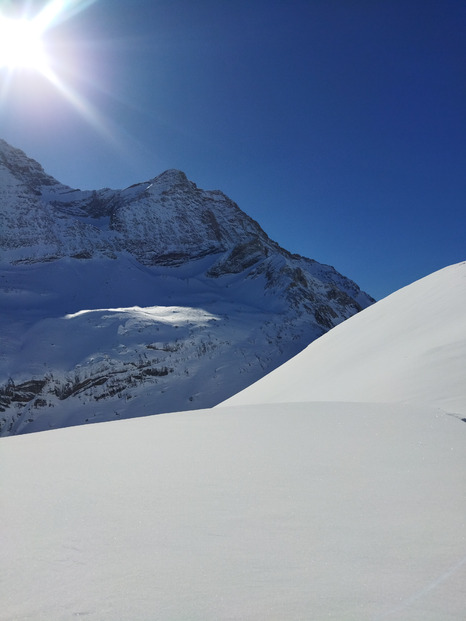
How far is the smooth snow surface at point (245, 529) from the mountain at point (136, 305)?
A: 544 inches

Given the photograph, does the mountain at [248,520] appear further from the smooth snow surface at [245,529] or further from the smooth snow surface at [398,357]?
the smooth snow surface at [398,357]

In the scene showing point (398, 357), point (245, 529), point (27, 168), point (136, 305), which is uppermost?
point (27, 168)

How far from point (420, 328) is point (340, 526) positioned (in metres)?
5.69

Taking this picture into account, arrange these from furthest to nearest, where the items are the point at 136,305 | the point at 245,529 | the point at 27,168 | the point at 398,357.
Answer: the point at 27,168, the point at 136,305, the point at 398,357, the point at 245,529

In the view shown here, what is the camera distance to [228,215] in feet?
226

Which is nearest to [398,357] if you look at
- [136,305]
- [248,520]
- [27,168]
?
[248,520]

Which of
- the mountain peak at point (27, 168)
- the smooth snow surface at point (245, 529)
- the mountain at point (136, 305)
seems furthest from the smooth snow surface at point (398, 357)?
the mountain peak at point (27, 168)

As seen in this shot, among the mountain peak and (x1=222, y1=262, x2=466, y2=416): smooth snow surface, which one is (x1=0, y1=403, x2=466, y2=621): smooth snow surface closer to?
(x1=222, y1=262, x2=466, y2=416): smooth snow surface

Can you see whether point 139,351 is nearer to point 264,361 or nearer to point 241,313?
point 264,361

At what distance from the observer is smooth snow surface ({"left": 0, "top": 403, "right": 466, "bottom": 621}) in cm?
112

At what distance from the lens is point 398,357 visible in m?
5.31

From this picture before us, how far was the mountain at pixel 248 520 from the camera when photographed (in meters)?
1.12

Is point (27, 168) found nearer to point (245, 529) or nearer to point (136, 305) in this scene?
point (136, 305)

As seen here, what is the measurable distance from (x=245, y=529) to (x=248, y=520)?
0.08 m
